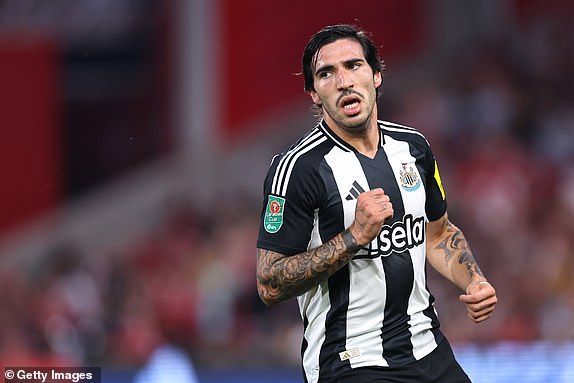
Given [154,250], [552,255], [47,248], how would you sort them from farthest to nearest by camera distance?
[47,248] < [154,250] < [552,255]

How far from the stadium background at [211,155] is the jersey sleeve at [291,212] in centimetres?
302

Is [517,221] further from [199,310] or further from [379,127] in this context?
[379,127]

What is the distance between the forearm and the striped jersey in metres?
0.25

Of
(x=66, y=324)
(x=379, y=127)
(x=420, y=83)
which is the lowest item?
(x=66, y=324)

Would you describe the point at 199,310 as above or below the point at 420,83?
below

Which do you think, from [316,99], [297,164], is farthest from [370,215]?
[316,99]

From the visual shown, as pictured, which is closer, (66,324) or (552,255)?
(552,255)

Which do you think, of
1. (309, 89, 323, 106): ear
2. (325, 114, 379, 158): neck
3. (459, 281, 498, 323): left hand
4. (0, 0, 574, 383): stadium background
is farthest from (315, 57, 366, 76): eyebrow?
(0, 0, 574, 383): stadium background

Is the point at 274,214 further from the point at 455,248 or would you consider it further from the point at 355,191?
the point at 455,248

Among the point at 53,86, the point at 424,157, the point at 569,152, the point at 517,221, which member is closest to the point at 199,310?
the point at 517,221

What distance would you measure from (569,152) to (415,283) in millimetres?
6218

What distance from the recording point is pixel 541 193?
10.0 m

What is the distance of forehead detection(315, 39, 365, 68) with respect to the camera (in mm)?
4789

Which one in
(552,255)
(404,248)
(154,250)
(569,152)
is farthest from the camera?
(154,250)
